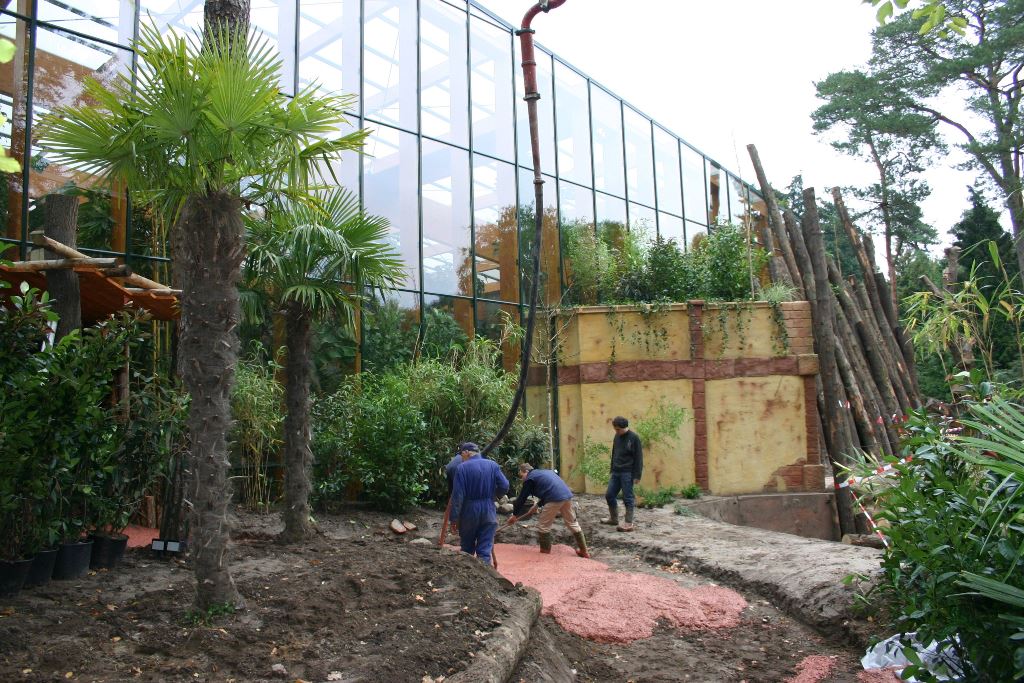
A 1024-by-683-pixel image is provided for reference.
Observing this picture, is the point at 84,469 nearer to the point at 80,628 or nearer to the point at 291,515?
the point at 80,628

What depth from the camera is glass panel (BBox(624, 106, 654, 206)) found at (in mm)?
20859

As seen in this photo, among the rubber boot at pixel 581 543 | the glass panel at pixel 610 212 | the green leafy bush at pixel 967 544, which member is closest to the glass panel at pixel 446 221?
the glass panel at pixel 610 212

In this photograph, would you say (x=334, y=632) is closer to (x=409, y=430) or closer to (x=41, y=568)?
(x=41, y=568)

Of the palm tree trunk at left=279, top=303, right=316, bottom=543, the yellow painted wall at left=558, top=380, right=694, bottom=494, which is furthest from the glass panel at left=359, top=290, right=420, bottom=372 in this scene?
the palm tree trunk at left=279, top=303, right=316, bottom=543

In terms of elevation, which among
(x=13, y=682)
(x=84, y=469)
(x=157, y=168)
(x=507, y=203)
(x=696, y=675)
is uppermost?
(x=507, y=203)

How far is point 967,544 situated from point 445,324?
37.5 feet

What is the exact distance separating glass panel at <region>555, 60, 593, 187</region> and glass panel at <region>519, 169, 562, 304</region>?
2.61 feet

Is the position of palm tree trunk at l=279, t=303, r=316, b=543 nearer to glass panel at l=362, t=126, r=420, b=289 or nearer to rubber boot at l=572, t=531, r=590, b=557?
rubber boot at l=572, t=531, r=590, b=557

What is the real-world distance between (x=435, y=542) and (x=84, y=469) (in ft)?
15.2

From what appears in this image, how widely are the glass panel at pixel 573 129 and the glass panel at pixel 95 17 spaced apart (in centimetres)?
968

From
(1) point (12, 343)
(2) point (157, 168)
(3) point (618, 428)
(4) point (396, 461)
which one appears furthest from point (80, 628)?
(3) point (618, 428)

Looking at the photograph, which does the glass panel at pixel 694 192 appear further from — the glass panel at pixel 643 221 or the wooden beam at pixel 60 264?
the wooden beam at pixel 60 264

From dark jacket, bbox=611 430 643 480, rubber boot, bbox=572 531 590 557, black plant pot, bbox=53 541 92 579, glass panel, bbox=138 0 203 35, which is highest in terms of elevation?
glass panel, bbox=138 0 203 35

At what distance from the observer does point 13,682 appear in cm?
418
